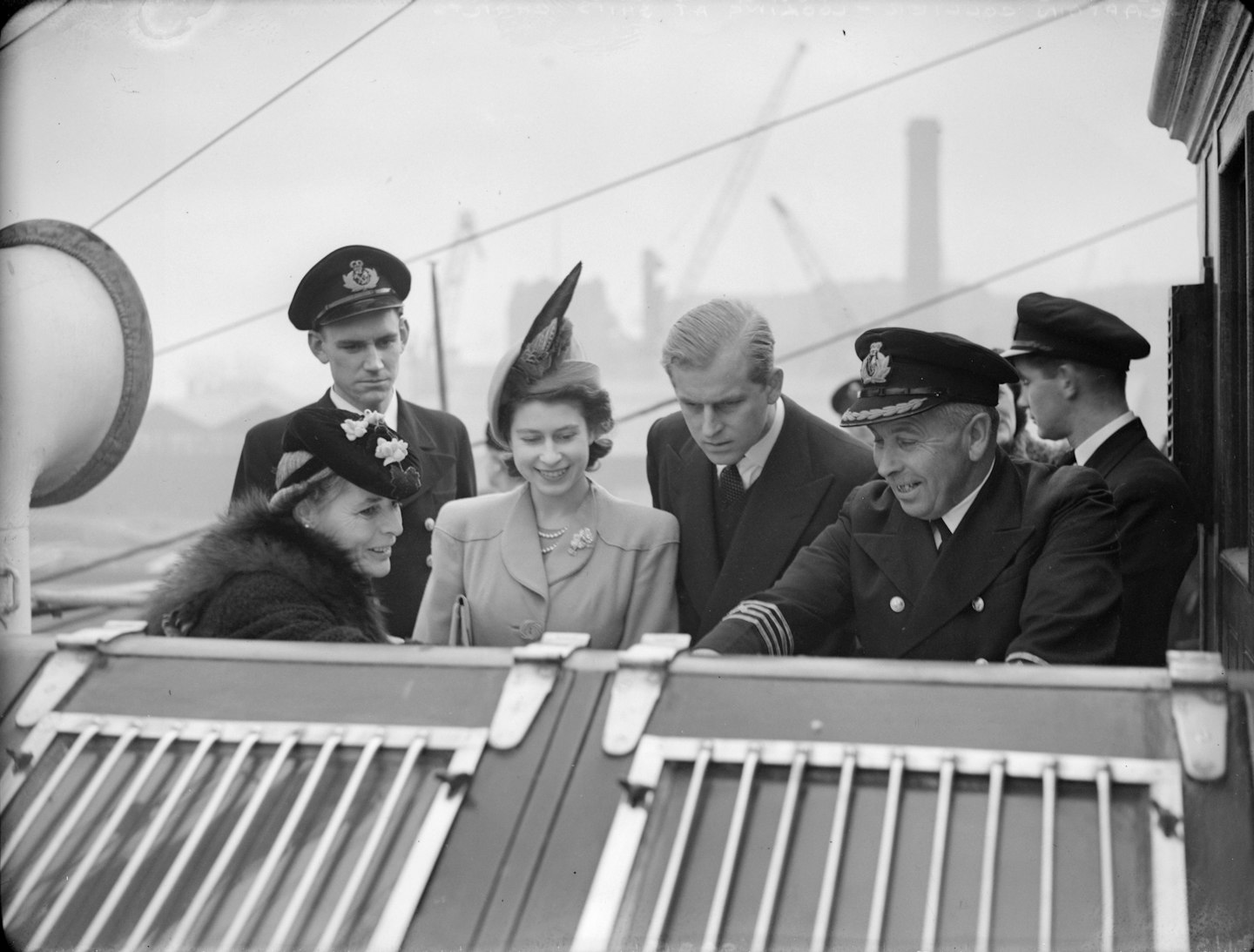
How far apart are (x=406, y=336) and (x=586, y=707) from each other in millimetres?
1634

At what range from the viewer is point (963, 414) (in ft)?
6.44

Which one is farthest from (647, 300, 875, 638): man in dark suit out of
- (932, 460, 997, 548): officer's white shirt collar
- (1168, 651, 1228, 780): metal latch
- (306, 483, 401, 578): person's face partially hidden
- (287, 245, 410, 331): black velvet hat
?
(1168, 651, 1228, 780): metal latch

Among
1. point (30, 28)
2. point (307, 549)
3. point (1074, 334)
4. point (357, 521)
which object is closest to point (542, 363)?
point (357, 521)

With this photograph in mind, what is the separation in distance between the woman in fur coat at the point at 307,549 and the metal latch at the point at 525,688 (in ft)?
1.31

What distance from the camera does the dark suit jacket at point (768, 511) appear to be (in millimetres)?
2332

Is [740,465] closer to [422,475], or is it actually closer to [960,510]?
[960,510]

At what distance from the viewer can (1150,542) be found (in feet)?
7.80

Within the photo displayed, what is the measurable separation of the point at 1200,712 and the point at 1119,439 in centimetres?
132

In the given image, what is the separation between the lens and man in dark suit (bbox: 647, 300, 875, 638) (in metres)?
2.30

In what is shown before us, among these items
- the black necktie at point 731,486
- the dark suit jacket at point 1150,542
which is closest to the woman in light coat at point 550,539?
the black necktie at point 731,486

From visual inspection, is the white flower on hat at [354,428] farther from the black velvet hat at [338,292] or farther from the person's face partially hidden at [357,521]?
the black velvet hat at [338,292]

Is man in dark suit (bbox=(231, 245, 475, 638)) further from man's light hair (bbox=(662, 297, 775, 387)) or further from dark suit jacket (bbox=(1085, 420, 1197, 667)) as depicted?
dark suit jacket (bbox=(1085, 420, 1197, 667))

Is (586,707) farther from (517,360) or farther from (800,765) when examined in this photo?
(517,360)

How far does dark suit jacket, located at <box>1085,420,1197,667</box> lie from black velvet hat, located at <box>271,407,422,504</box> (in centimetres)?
141
